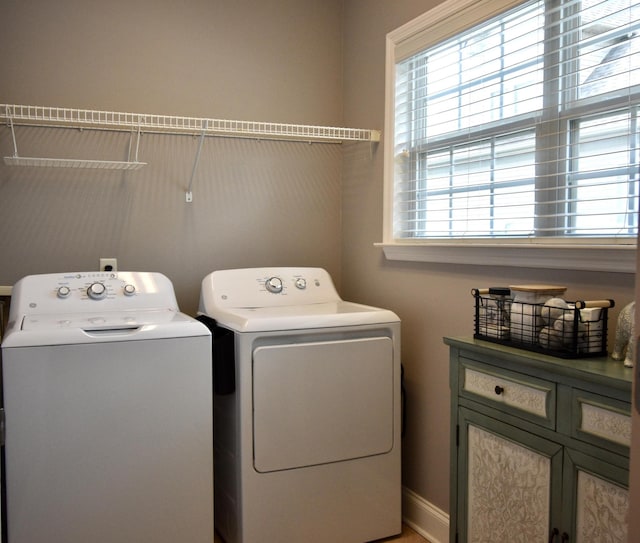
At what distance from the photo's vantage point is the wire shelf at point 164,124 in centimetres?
241

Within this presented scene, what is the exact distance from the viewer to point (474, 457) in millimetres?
1754

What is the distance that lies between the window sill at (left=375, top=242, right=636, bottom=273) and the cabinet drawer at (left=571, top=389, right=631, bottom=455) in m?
0.42

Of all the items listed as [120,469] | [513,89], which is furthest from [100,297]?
[513,89]

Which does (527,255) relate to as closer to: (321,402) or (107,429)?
(321,402)

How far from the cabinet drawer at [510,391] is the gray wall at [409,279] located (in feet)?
1.22

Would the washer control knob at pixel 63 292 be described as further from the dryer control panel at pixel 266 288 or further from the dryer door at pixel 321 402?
the dryer door at pixel 321 402

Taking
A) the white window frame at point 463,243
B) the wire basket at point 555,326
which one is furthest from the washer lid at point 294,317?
the wire basket at point 555,326

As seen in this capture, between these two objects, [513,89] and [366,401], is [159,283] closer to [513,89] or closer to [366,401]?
[366,401]

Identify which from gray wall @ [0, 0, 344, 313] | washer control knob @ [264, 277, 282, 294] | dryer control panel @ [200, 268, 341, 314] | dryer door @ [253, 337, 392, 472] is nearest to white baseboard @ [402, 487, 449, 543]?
dryer door @ [253, 337, 392, 472]

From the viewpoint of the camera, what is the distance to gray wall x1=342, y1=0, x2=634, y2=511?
229cm

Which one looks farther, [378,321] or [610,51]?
[378,321]

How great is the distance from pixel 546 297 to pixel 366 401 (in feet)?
2.94

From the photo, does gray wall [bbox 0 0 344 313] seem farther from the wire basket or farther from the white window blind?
the wire basket

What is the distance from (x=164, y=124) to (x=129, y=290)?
0.77 m
